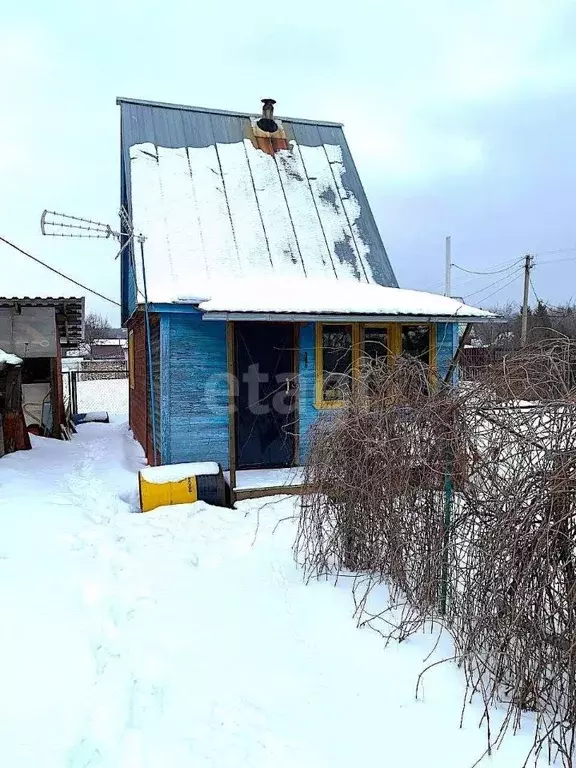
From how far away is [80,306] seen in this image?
10180 mm

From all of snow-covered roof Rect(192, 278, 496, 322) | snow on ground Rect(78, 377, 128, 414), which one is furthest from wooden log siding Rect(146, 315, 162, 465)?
snow on ground Rect(78, 377, 128, 414)

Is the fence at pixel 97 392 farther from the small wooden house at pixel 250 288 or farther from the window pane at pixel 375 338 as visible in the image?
the window pane at pixel 375 338

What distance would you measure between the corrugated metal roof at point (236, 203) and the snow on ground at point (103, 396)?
10969 millimetres

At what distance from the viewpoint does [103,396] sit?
22625 mm

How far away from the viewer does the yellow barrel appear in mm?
6227

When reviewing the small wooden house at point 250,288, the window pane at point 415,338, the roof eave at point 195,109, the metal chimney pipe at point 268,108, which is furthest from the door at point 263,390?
the roof eave at point 195,109

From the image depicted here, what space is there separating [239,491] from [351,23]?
37.9 ft

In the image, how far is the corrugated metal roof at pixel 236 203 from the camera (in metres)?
8.63

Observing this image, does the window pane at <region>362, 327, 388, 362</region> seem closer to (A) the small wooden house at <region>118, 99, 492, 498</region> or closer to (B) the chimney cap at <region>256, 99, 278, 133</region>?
(A) the small wooden house at <region>118, 99, 492, 498</region>

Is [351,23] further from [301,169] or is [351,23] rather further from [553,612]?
[553,612]

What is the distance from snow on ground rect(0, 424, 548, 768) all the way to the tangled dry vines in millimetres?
215

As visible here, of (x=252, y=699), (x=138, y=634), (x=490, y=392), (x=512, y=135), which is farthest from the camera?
(x=512, y=135)

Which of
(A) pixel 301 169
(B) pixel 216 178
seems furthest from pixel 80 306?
(A) pixel 301 169

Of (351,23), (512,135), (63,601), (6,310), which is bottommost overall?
(63,601)
